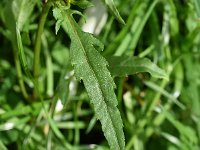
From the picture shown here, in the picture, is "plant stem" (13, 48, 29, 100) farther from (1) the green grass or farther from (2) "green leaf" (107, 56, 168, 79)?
(2) "green leaf" (107, 56, 168, 79)

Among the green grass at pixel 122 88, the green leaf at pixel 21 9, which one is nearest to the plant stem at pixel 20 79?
the green grass at pixel 122 88

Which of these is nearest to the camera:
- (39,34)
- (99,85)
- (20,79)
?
(99,85)

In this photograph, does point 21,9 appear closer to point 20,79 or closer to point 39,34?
point 39,34

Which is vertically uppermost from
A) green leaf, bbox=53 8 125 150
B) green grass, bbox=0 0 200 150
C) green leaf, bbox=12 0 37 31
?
green leaf, bbox=12 0 37 31

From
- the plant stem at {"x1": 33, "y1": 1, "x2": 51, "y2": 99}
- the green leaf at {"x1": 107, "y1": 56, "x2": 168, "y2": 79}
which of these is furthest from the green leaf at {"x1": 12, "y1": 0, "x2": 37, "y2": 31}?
the green leaf at {"x1": 107, "y1": 56, "x2": 168, "y2": 79}

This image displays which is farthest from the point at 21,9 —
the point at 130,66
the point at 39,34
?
the point at 130,66
